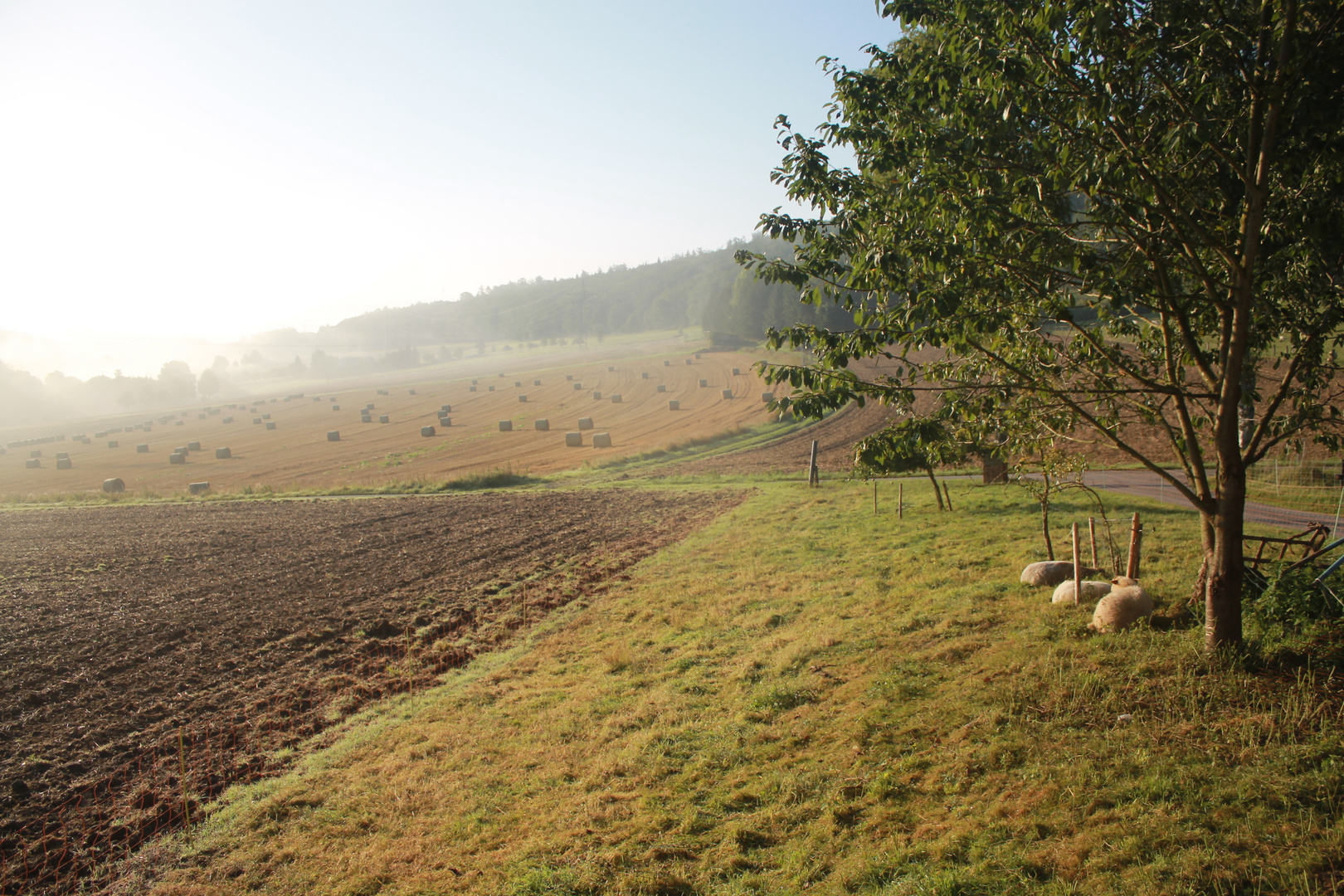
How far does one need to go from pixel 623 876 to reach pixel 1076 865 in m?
3.37

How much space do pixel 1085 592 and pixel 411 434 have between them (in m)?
56.2

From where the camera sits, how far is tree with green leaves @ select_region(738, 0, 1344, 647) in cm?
541

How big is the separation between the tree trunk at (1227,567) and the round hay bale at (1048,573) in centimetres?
384

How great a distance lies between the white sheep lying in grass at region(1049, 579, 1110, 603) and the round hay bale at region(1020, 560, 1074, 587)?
84cm

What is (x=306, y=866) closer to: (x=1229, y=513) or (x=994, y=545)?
(x=1229, y=513)

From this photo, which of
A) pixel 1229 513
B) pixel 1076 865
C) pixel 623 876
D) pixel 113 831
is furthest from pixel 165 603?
pixel 1229 513

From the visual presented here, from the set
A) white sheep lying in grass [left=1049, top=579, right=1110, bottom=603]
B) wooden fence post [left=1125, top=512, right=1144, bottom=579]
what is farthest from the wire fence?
white sheep lying in grass [left=1049, top=579, right=1110, bottom=603]

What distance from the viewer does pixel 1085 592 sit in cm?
950

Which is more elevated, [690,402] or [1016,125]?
[1016,125]

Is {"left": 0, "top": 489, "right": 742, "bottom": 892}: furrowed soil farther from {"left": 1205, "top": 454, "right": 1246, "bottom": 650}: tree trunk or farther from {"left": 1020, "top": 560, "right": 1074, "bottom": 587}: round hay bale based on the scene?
{"left": 1205, "top": 454, "right": 1246, "bottom": 650}: tree trunk

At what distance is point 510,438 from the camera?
51.2 meters

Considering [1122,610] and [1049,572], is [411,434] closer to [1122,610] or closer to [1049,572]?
[1049,572]

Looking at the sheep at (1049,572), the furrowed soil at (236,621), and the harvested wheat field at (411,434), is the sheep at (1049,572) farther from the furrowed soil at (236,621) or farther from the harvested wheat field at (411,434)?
the harvested wheat field at (411,434)

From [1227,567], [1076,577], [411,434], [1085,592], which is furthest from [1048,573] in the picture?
[411,434]
